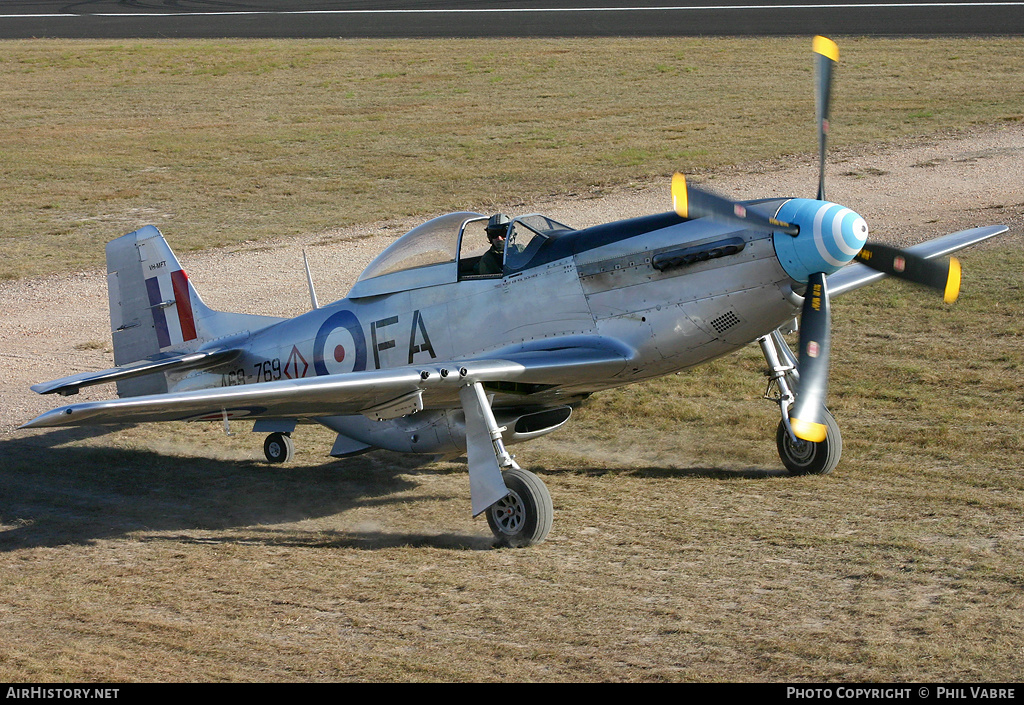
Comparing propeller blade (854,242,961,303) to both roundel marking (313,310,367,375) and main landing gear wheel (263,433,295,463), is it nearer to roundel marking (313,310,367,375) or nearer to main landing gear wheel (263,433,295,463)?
roundel marking (313,310,367,375)

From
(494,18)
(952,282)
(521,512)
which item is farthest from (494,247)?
(494,18)

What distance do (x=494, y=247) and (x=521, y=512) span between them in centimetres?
248

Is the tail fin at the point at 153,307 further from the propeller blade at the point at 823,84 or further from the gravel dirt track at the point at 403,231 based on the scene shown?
the propeller blade at the point at 823,84

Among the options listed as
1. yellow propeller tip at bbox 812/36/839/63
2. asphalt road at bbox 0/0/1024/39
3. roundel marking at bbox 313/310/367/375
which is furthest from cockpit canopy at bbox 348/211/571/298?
asphalt road at bbox 0/0/1024/39

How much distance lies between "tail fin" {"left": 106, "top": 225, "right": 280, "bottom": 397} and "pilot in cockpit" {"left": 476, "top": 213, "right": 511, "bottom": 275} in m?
3.19

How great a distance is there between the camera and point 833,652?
6.52 metres

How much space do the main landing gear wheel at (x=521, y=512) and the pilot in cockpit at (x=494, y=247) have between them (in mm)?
1921

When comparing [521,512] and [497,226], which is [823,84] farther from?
[521,512]

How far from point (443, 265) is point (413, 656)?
4.18 meters

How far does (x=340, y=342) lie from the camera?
34.7 feet

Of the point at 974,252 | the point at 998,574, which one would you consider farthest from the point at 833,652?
the point at 974,252

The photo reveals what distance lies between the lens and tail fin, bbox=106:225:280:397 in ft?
39.2

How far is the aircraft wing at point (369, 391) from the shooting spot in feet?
27.8

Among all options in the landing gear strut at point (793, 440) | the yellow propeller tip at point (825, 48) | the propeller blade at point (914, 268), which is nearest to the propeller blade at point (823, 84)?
the yellow propeller tip at point (825, 48)
